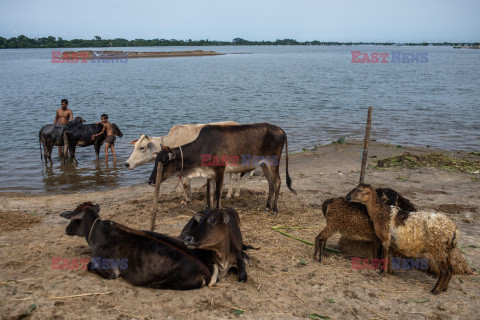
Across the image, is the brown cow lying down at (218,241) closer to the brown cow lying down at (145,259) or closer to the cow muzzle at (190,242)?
the cow muzzle at (190,242)

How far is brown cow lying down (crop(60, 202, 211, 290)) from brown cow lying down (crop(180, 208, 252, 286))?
0.22 m

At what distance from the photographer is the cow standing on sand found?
8.58 m

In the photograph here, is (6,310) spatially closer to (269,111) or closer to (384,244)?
(384,244)

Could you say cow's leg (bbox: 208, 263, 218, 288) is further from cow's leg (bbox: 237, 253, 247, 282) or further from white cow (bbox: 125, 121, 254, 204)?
white cow (bbox: 125, 121, 254, 204)

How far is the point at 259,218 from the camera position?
8.77m

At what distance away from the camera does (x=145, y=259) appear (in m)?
5.48

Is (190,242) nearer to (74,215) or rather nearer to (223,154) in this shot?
(74,215)

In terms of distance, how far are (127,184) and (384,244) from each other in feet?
29.6

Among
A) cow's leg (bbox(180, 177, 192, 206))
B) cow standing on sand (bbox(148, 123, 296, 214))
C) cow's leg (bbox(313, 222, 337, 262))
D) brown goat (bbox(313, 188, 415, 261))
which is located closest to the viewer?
brown goat (bbox(313, 188, 415, 261))

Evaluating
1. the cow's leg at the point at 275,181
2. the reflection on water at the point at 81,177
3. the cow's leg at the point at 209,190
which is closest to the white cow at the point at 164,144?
the cow's leg at the point at 209,190

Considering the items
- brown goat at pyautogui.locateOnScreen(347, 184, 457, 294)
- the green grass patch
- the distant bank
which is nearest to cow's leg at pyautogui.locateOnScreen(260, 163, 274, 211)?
brown goat at pyautogui.locateOnScreen(347, 184, 457, 294)

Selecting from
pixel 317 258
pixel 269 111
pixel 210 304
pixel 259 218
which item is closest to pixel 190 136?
pixel 259 218

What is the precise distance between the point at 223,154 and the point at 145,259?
12.4 feet

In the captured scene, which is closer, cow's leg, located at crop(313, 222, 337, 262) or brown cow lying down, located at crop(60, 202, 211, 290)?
brown cow lying down, located at crop(60, 202, 211, 290)
